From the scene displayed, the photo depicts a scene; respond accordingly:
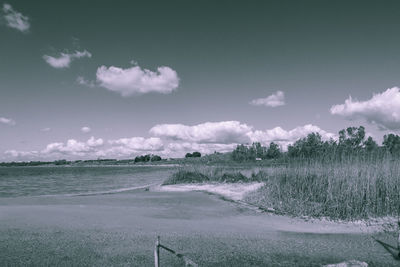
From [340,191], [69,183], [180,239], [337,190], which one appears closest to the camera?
[180,239]

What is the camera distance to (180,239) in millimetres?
6688

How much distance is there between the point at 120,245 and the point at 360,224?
23.4 ft

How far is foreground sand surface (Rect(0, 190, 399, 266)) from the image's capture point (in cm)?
543

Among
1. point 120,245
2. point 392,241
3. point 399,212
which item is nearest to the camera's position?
point 120,245

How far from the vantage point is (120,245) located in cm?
615

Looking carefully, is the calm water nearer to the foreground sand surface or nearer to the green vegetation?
the foreground sand surface

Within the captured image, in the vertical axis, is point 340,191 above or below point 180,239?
above

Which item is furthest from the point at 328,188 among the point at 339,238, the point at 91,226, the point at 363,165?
the point at 91,226

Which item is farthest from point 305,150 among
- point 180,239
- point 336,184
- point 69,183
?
point 69,183

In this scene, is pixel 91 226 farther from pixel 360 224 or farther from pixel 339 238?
pixel 360 224

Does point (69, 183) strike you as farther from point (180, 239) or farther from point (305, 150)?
point (180, 239)

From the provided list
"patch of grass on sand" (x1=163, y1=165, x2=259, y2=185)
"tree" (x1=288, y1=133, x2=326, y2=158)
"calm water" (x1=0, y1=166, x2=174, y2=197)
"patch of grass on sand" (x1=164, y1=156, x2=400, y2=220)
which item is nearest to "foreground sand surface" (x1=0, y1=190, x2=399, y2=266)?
"patch of grass on sand" (x1=164, y1=156, x2=400, y2=220)

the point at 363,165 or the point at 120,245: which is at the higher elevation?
the point at 363,165

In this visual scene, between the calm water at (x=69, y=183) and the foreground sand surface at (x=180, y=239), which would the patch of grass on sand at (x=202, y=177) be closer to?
the calm water at (x=69, y=183)
